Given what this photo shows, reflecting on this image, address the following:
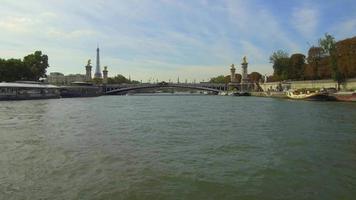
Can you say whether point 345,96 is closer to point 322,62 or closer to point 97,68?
point 322,62

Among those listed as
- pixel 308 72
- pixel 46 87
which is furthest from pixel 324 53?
pixel 46 87

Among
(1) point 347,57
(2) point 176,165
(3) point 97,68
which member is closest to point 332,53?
(1) point 347,57

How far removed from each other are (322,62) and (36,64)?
61.8 metres

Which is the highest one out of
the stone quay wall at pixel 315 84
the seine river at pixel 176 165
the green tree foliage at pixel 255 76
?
the green tree foliage at pixel 255 76

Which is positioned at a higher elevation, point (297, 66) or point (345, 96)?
point (297, 66)

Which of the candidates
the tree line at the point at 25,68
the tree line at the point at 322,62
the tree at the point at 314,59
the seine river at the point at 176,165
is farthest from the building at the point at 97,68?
the seine river at the point at 176,165

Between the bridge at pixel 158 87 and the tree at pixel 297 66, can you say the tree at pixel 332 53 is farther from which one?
the bridge at pixel 158 87

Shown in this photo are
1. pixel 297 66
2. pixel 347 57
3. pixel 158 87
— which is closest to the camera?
pixel 347 57

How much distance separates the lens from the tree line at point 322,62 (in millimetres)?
78312

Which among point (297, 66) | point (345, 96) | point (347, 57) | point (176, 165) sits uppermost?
point (347, 57)

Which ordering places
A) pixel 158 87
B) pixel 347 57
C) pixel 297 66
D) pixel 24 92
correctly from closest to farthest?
1. pixel 347 57
2. pixel 24 92
3. pixel 297 66
4. pixel 158 87

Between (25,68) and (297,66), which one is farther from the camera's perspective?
(297,66)

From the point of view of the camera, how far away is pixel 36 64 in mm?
98500

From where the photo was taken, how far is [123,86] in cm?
13588
